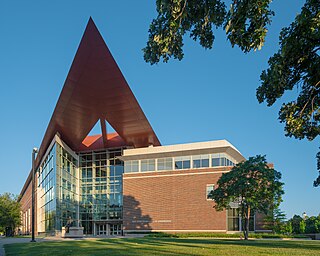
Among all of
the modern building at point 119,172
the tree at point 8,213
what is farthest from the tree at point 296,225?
the tree at point 8,213

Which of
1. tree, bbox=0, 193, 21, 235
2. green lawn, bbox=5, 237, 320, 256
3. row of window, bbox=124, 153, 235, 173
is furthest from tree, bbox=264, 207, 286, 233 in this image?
tree, bbox=0, 193, 21, 235

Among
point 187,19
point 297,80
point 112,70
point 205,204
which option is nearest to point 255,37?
point 187,19

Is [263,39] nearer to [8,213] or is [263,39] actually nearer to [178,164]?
[178,164]

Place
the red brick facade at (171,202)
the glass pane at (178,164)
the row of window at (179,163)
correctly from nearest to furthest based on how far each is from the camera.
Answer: the red brick facade at (171,202) < the row of window at (179,163) < the glass pane at (178,164)

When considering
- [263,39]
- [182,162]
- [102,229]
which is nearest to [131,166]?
[182,162]

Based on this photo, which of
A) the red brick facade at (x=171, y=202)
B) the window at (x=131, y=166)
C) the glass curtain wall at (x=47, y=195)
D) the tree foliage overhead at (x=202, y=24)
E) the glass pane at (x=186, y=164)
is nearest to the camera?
the tree foliage overhead at (x=202, y=24)

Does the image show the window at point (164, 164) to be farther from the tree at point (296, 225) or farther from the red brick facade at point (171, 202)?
the tree at point (296, 225)

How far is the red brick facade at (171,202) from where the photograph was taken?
43.8 meters

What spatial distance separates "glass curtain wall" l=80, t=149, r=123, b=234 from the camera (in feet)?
171

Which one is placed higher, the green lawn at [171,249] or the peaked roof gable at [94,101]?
the peaked roof gable at [94,101]

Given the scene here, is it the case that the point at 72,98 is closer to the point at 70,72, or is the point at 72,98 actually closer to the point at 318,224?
the point at 70,72

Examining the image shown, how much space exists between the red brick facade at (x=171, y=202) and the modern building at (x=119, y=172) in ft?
0.37

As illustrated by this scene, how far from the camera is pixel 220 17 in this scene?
20.6 feet

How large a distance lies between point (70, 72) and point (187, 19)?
2671 cm
